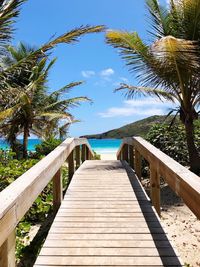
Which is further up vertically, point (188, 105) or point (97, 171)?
point (188, 105)

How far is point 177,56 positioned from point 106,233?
19.0 feet

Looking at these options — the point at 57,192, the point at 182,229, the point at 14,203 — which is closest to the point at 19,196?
the point at 14,203

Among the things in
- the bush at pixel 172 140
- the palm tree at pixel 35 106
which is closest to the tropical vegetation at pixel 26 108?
the palm tree at pixel 35 106

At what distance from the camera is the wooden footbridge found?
8.55 ft

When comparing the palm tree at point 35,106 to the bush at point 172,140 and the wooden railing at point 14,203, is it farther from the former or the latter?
the wooden railing at point 14,203

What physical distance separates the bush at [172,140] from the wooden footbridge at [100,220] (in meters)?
4.80

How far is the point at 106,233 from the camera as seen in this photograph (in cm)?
417

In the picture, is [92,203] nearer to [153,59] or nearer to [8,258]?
[8,258]

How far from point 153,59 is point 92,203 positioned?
5.09m

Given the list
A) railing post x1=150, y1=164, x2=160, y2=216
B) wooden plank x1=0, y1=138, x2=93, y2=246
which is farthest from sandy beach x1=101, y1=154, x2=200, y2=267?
wooden plank x1=0, y1=138, x2=93, y2=246

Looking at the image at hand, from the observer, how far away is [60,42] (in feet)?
30.6

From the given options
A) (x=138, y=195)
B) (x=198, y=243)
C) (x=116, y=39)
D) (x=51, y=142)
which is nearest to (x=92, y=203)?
(x=138, y=195)

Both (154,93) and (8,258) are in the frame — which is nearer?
(8,258)

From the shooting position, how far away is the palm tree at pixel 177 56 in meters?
8.93
